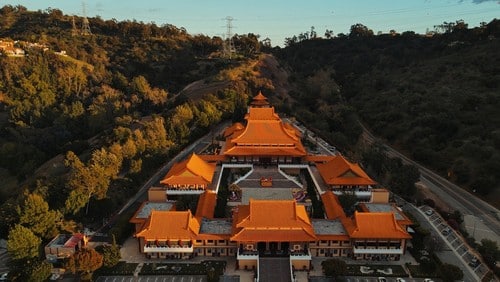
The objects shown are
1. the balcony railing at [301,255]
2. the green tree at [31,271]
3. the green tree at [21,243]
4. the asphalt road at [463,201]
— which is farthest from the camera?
the asphalt road at [463,201]

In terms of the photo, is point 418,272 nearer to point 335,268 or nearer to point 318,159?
point 335,268

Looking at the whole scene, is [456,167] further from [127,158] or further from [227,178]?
[127,158]

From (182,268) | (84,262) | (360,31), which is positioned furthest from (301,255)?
(360,31)

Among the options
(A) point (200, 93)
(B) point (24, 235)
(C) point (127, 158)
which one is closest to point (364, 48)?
(A) point (200, 93)

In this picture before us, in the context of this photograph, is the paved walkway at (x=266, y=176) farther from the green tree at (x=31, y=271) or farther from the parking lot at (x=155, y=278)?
the green tree at (x=31, y=271)

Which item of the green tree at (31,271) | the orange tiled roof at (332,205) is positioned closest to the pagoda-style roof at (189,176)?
the orange tiled roof at (332,205)

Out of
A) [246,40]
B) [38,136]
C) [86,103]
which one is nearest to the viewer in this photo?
[38,136]

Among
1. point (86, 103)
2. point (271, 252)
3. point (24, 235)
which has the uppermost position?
point (86, 103)
